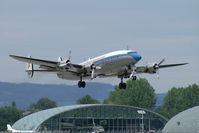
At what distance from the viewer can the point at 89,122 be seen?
134 m

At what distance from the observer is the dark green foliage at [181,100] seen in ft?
623

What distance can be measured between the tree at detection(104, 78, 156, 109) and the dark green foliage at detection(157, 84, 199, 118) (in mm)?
5906

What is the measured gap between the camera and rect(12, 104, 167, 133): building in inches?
5207

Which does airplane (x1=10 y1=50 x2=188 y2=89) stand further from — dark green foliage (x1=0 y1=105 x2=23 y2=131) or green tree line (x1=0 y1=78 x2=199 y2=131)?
green tree line (x1=0 y1=78 x2=199 y2=131)

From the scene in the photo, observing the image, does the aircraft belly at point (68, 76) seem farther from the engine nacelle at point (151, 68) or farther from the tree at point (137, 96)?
the tree at point (137, 96)

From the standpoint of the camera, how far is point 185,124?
12494cm

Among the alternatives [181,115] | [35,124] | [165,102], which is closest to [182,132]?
[181,115]

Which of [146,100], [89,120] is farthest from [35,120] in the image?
[146,100]

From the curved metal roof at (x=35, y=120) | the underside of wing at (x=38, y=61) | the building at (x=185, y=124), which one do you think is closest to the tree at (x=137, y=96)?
the curved metal roof at (x=35, y=120)

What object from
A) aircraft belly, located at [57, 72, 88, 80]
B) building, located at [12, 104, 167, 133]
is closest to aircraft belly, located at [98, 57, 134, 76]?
aircraft belly, located at [57, 72, 88, 80]

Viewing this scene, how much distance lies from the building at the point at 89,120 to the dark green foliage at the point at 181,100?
4502 centimetres

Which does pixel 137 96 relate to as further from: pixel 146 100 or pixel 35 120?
pixel 35 120

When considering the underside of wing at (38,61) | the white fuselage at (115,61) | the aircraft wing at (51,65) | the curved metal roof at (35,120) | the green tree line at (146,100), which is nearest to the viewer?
the underside of wing at (38,61)

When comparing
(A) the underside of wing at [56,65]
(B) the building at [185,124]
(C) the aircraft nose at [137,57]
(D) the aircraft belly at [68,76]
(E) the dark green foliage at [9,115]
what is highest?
(C) the aircraft nose at [137,57]
